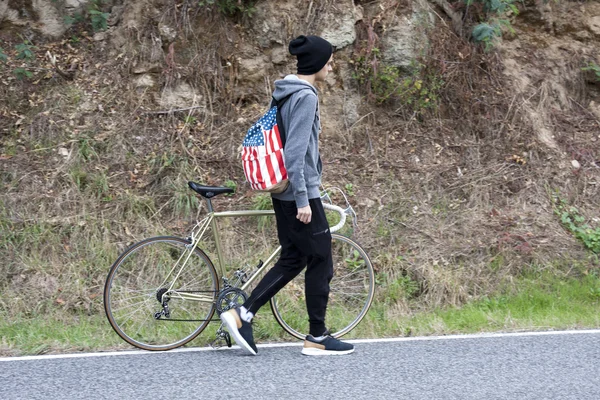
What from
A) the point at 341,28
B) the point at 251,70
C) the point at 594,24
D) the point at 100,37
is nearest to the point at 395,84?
the point at 341,28

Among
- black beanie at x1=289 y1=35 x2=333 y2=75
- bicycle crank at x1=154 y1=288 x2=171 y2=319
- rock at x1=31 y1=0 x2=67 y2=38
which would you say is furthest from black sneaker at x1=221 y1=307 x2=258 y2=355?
rock at x1=31 y1=0 x2=67 y2=38

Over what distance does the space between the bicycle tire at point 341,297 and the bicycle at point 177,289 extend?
2 cm

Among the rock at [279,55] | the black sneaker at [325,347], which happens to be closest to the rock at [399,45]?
the rock at [279,55]

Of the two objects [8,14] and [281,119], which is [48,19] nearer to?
[8,14]

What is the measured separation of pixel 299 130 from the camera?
466cm

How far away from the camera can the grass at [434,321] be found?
536cm

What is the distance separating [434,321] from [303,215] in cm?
189

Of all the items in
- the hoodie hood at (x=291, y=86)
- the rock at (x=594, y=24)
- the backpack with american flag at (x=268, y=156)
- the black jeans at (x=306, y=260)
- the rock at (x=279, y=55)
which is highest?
the rock at (x=594, y=24)

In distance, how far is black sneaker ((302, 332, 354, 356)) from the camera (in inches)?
199

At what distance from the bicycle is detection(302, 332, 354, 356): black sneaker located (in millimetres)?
365

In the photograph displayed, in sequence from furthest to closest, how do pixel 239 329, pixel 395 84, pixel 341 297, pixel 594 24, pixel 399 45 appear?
pixel 594 24 < pixel 399 45 < pixel 395 84 < pixel 341 297 < pixel 239 329

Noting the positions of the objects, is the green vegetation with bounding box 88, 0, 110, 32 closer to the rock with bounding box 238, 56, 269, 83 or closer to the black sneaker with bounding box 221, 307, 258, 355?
the rock with bounding box 238, 56, 269, 83

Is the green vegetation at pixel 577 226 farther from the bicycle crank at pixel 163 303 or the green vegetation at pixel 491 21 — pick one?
the bicycle crank at pixel 163 303

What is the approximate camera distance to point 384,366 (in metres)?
4.78
